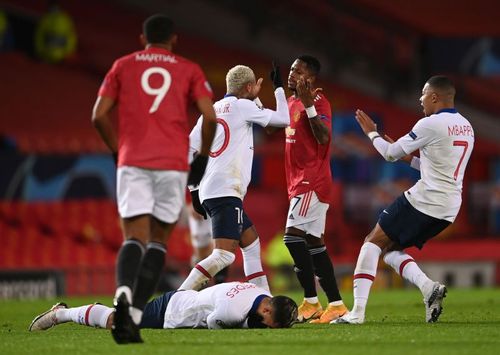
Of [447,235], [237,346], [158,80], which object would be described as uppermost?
[158,80]

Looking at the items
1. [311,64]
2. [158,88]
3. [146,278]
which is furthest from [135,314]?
[311,64]

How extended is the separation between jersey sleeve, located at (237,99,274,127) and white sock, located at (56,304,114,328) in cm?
203

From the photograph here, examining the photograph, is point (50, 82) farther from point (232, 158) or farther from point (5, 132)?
point (232, 158)

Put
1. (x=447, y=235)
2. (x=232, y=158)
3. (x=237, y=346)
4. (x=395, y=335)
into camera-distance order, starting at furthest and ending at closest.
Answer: (x=447, y=235) < (x=232, y=158) < (x=395, y=335) < (x=237, y=346)

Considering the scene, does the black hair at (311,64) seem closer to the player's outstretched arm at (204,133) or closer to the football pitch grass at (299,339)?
the football pitch grass at (299,339)

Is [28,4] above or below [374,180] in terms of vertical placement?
above

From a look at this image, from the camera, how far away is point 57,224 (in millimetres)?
18812

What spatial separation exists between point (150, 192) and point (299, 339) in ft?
4.29

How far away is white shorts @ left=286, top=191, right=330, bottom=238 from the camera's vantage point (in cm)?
945

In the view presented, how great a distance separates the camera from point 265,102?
22.3m

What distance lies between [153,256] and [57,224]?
12126mm

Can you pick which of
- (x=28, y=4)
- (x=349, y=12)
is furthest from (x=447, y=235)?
(x=28, y=4)

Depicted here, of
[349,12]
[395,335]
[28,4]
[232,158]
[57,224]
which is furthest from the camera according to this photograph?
[349,12]

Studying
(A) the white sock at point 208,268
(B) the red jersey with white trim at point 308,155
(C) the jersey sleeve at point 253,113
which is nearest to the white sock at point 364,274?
(B) the red jersey with white trim at point 308,155
